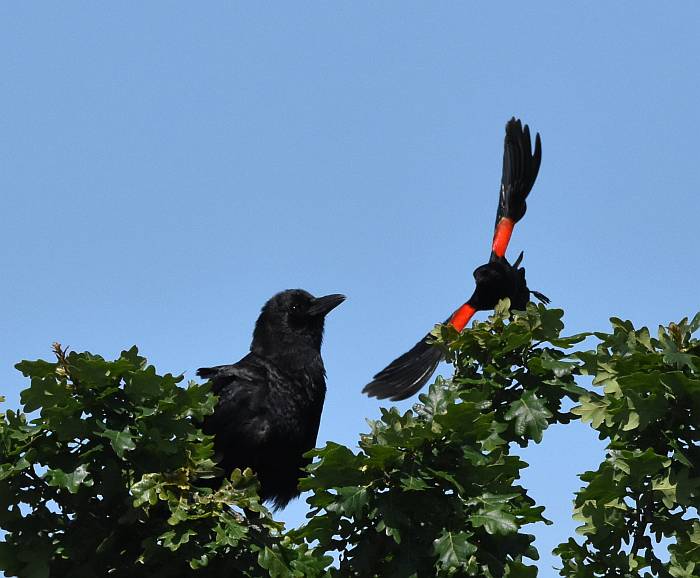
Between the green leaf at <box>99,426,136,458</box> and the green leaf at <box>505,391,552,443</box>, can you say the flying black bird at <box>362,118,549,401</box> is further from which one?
the green leaf at <box>99,426,136,458</box>

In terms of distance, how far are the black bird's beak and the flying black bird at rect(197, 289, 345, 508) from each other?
1.30ft

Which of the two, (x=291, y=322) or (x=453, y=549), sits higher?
(x=291, y=322)

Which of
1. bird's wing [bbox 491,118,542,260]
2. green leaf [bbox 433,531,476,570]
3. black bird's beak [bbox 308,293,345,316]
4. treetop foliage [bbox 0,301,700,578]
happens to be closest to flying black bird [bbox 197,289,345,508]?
black bird's beak [bbox 308,293,345,316]

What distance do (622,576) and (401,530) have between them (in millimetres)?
1430

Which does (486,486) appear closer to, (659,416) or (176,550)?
(659,416)

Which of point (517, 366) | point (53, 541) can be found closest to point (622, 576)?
point (517, 366)

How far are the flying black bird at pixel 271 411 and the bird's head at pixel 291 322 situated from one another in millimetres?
18

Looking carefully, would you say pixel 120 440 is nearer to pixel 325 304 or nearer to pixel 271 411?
pixel 271 411

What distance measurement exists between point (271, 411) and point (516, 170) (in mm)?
5037

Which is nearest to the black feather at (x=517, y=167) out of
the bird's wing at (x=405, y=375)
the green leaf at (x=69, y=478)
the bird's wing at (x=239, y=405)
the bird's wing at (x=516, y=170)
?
the bird's wing at (x=516, y=170)

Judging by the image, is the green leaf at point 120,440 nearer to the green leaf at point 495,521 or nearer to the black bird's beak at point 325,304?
the green leaf at point 495,521

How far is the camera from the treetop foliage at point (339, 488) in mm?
5262

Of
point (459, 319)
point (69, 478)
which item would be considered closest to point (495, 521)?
point (69, 478)

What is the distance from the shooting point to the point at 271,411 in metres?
8.67
